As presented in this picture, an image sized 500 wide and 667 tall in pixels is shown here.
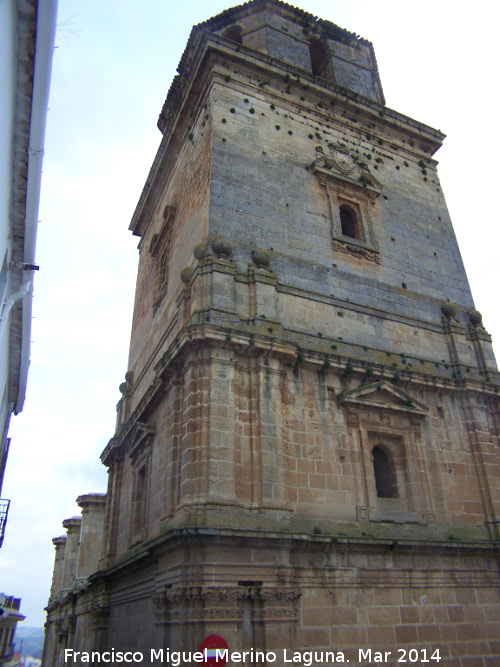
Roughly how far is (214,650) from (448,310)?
35.6ft

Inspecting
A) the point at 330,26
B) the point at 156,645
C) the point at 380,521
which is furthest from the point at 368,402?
the point at 330,26

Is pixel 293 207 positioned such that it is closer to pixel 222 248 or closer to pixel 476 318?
pixel 222 248

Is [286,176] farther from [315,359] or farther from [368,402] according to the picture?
[368,402]

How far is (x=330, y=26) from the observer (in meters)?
20.4

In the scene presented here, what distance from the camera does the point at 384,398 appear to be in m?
12.8

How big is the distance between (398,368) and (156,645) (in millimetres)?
7885

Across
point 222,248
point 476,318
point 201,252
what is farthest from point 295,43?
point 476,318

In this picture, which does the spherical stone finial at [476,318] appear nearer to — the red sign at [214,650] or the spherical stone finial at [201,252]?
the spherical stone finial at [201,252]

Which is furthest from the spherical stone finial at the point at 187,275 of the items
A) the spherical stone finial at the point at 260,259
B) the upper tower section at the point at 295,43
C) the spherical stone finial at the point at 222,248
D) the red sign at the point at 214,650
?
the upper tower section at the point at 295,43

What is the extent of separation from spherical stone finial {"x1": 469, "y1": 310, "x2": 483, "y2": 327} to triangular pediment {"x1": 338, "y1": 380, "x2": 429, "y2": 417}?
3986mm

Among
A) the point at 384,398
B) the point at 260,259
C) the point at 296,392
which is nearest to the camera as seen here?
the point at 296,392

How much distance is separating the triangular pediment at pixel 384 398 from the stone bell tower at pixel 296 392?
5 cm

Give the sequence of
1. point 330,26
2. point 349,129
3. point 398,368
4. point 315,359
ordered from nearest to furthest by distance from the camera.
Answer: point 315,359 < point 398,368 < point 349,129 < point 330,26

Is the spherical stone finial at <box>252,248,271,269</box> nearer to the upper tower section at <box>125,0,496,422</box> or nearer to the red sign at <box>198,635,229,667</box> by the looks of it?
the upper tower section at <box>125,0,496,422</box>
